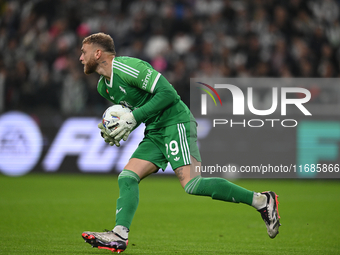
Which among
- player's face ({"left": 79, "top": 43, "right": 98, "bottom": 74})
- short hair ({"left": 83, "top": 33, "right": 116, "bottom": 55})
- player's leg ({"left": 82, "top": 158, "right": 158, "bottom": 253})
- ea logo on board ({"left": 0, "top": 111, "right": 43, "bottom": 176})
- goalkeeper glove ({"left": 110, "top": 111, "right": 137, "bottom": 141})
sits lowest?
ea logo on board ({"left": 0, "top": 111, "right": 43, "bottom": 176})

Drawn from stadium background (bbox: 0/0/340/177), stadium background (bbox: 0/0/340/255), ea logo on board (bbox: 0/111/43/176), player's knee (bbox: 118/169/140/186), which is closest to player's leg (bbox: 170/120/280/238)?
player's knee (bbox: 118/169/140/186)

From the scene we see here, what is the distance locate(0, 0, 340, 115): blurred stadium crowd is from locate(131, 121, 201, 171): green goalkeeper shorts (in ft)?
25.1

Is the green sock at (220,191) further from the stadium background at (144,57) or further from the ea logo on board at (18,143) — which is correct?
the ea logo on board at (18,143)

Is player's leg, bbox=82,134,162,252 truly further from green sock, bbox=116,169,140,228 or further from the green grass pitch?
the green grass pitch

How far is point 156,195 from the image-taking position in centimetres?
955

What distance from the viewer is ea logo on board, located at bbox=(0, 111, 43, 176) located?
39.7 ft

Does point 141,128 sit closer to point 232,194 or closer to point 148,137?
point 148,137

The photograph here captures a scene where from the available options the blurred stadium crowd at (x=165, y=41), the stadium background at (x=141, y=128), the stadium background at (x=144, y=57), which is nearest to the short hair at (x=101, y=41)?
the stadium background at (x=141, y=128)

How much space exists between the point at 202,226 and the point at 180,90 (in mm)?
6488

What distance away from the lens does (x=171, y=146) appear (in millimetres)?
4625

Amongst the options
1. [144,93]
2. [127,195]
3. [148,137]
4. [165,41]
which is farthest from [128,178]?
[165,41]

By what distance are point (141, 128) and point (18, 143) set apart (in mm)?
2926

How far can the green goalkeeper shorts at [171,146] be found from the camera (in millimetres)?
4594

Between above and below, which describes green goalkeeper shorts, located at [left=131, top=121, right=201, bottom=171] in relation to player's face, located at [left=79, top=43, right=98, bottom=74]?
below
